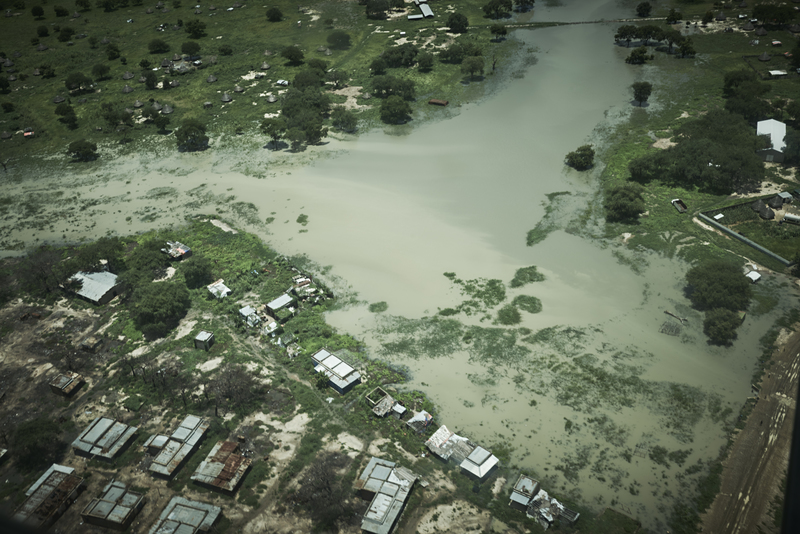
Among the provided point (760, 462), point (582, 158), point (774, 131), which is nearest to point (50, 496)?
point (760, 462)

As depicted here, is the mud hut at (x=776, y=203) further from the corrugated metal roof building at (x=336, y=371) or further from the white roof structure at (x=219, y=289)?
the white roof structure at (x=219, y=289)

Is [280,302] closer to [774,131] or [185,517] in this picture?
[185,517]

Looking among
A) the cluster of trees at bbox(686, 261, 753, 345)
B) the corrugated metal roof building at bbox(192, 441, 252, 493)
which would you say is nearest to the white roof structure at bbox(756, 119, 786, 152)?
the cluster of trees at bbox(686, 261, 753, 345)

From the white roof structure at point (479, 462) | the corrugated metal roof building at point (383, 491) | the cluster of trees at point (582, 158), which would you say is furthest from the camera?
the cluster of trees at point (582, 158)

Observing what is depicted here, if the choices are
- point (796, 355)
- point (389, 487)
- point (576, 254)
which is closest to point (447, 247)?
point (576, 254)

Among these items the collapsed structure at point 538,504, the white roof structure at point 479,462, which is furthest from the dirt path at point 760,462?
the white roof structure at point 479,462

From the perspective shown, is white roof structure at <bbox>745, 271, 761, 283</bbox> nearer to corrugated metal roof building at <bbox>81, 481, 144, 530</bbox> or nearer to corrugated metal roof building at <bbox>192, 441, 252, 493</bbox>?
corrugated metal roof building at <bbox>192, 441, 252, 493</bbox>
